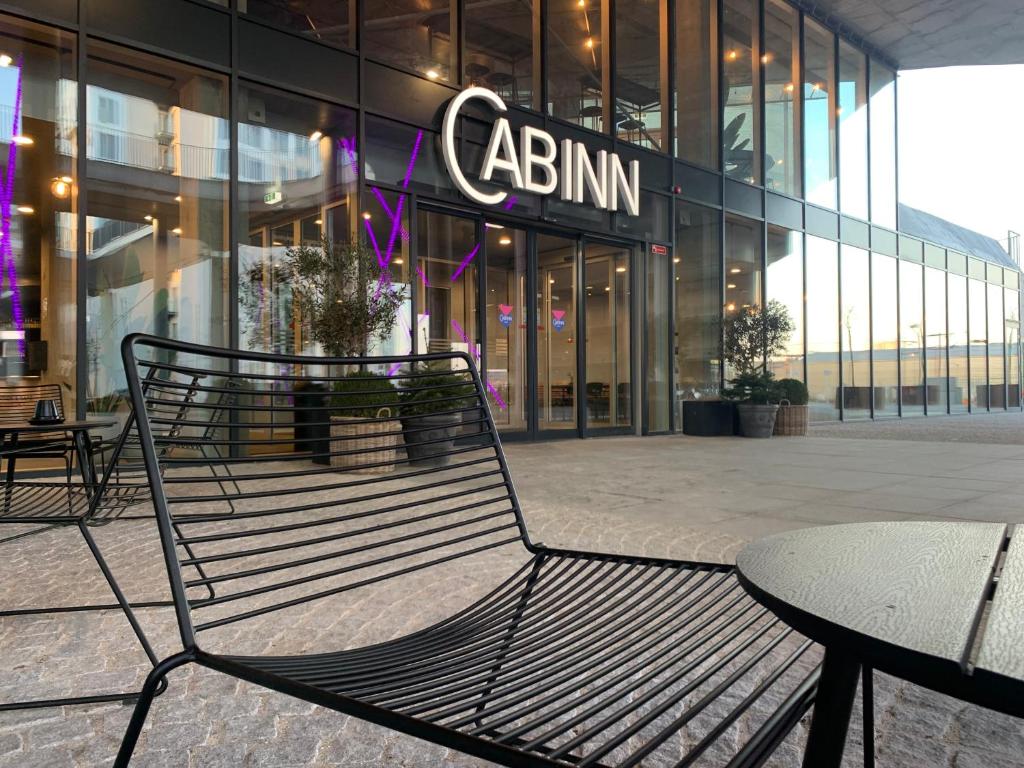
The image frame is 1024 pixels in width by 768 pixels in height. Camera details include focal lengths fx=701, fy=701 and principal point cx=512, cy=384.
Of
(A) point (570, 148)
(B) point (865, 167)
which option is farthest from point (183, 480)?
(B) point (865, 167)

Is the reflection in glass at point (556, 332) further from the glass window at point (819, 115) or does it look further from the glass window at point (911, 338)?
the glass window at point (911, 338)

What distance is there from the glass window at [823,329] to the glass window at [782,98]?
1379 millimetres

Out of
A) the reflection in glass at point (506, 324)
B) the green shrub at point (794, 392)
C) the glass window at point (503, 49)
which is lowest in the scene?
the green shrub at point (794, 392)

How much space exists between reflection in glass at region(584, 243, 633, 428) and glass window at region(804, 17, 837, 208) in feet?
18.2

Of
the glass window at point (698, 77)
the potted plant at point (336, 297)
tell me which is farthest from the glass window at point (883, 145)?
the potted plant at point (336, 297)

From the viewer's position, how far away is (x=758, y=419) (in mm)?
10188

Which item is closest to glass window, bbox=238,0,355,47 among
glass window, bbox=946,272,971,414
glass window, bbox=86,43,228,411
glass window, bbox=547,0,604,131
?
Answer: glass window, bbox=86,43,228,411

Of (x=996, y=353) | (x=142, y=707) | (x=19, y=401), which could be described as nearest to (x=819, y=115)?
(x=996, y=353)

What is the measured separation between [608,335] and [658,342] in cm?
104

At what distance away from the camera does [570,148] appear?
9516 millimetres

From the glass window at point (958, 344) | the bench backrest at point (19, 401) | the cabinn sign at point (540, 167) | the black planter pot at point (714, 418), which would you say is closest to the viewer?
the bench backrest at point (19, 401)

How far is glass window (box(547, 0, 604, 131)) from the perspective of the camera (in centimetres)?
982

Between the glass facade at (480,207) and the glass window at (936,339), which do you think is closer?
the glass facade at (480,207)

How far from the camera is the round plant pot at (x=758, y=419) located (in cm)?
1018
